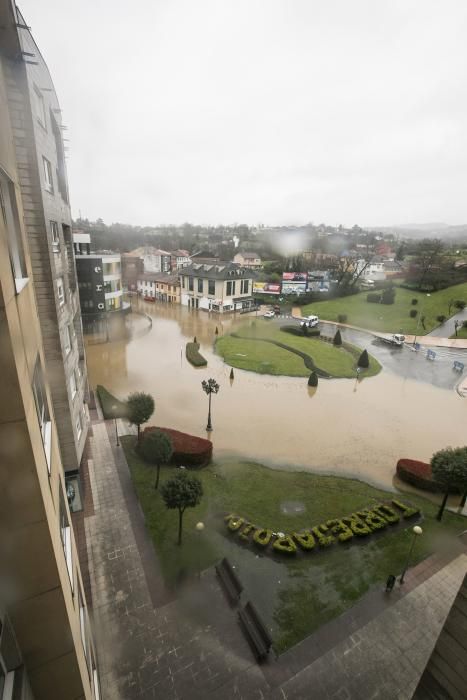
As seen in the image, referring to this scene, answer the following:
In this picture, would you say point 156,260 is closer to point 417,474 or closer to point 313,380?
point 313,380

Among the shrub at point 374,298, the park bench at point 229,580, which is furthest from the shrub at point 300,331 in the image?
the park bench at point 229,580

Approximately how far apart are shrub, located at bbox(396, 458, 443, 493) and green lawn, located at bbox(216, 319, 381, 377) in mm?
13006

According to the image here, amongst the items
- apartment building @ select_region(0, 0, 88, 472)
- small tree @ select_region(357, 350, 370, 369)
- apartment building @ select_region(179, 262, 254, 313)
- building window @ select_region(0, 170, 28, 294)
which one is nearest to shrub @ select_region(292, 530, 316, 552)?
apartment building @ select_region(0, 0, 88, 472)

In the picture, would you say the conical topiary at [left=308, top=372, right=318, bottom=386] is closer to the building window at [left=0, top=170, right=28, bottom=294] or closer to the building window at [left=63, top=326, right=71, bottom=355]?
the building window at [left=63, top=326, right=71, bottom=355]

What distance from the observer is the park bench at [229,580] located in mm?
10519

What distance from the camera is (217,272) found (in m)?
51.4

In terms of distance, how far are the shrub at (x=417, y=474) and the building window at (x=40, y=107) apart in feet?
66.5

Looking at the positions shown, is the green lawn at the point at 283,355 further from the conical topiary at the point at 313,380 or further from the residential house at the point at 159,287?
the residential house at the point at 159,287

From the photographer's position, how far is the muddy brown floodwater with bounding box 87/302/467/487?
61.0 ft

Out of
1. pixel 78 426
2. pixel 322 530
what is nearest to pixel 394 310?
pixel 322 530

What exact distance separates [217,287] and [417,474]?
40157mm

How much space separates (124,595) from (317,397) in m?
18.3

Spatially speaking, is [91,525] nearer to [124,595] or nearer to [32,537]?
[124,595]

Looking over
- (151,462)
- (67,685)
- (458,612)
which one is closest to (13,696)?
(67,685)
